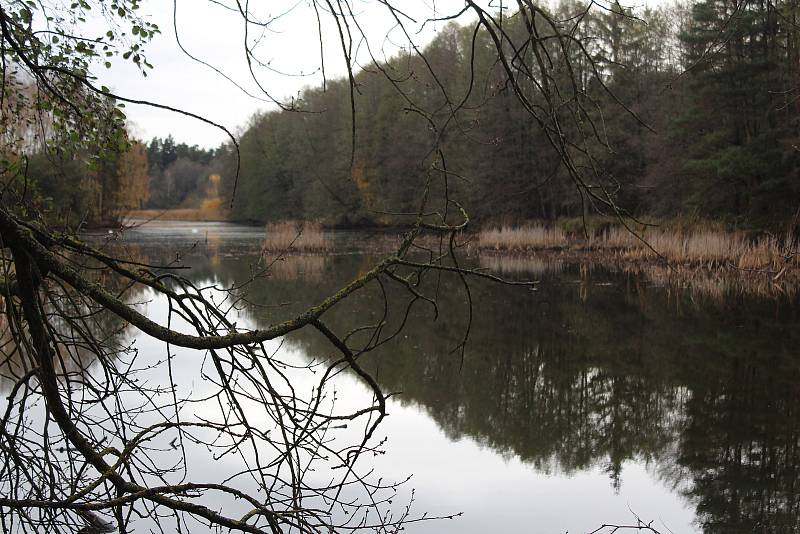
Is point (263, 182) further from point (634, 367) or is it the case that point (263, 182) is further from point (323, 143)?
point (634, 367)

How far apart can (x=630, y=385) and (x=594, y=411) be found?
838 millimetres

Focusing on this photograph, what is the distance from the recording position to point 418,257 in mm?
19328

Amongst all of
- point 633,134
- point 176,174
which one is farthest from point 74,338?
point 176,174

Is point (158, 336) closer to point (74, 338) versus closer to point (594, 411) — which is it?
point (74, 338)

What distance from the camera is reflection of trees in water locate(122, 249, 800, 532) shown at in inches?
178

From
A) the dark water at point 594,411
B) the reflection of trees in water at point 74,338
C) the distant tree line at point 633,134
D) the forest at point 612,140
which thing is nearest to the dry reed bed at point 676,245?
the forest at point 612,140

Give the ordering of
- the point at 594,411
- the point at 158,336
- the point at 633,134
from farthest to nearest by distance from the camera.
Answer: the point at 633,134
the point at 594,411
the point at 158,336

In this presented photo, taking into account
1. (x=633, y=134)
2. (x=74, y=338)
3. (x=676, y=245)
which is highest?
(x=633, y=134)

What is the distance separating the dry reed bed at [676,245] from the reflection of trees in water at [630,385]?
116 centimetres

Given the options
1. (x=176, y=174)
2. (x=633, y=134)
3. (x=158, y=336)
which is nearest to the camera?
(x=158, y=336)

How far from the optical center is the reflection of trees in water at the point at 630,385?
452cm

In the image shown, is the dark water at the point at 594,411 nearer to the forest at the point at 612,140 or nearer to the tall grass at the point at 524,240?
the forest at the point at 612,140

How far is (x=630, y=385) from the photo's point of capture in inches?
255

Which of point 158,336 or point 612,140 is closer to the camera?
point 158,336
